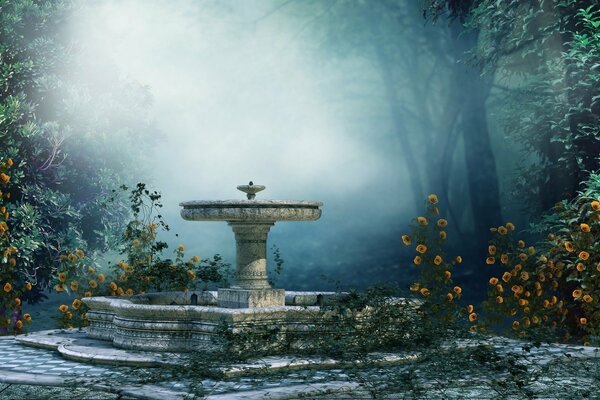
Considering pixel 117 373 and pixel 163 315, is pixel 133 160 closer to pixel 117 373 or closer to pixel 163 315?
pixel 163 315

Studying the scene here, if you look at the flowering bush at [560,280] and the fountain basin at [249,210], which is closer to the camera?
the fountain basin at [249,210]

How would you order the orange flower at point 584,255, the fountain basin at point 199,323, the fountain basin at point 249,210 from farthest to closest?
1. the orange flower at point 584,255
2. the fountain basin at point 249,210
3. the fountain basin at point 199,323

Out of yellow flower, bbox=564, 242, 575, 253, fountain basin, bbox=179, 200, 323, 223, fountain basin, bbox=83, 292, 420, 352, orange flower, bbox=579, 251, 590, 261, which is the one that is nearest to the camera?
fountain basin, bbox=83, 292, 420, 352

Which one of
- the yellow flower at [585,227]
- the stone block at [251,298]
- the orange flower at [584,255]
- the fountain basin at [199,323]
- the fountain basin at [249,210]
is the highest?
the fountain basin at [249,210]

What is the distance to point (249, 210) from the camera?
9156 millimetres

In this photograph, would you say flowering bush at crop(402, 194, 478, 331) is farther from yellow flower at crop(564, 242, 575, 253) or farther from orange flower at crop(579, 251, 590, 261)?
orange flower at crop(579, 251, 590, 261)

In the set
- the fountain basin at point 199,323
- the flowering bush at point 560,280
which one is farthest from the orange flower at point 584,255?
the fountain basin at point 199,323

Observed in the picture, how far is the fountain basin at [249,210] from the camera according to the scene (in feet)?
30.0

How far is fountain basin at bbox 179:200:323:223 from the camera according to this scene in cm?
916

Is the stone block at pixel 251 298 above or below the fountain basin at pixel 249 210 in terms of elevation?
below

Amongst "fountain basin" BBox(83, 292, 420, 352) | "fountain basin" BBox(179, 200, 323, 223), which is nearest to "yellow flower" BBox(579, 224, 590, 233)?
"fountain basin" BBox(83, 292, 420, 352)

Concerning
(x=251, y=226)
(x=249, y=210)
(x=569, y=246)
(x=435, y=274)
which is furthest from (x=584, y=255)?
(x=249, y=210)

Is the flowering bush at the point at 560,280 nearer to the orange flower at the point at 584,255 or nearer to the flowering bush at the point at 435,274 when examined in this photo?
the orange flower at the point at 584,255

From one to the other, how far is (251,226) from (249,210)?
0.52m
